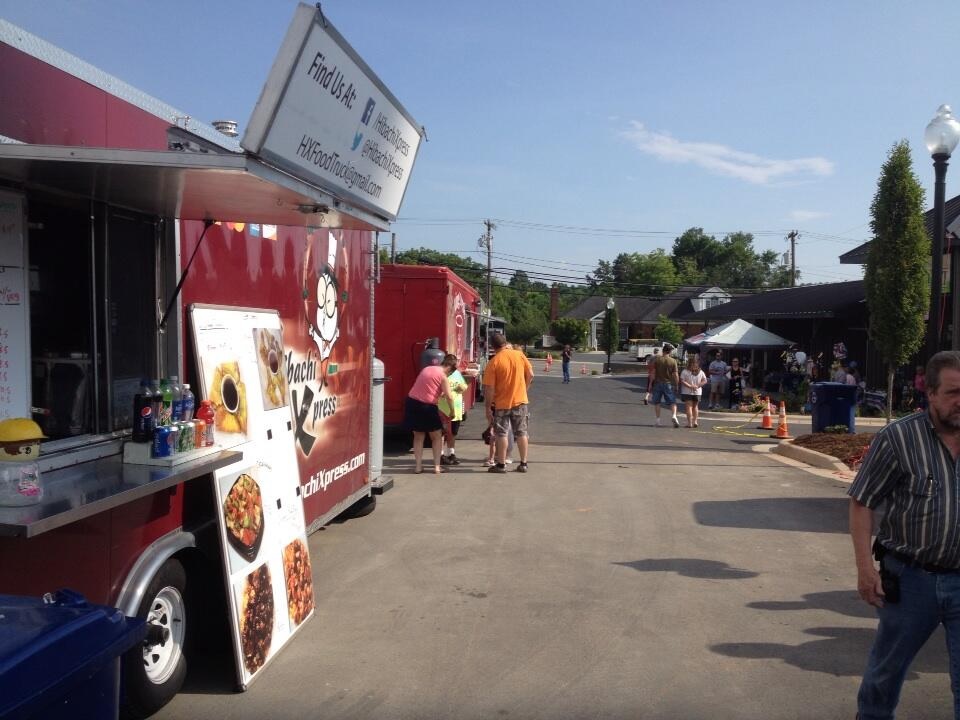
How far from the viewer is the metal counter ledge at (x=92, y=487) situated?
115 inches

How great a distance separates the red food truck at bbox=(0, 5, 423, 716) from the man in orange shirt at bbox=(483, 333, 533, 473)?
17.9 ft

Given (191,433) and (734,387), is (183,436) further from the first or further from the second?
(734,387)

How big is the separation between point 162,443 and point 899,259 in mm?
15419

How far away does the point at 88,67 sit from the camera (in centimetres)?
402

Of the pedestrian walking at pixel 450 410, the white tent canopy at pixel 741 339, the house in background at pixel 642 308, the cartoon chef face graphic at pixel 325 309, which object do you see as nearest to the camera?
the cartoon chef face graphic at pixel 325 309

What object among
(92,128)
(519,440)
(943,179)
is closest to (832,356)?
(943,179)

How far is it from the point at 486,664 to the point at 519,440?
647 cm

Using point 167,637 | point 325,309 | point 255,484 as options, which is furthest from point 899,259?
point 167,637

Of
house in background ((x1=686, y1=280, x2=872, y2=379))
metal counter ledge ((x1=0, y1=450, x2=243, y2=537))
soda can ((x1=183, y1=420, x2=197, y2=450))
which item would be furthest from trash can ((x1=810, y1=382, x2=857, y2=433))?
soda can ((x1=183, y1=420, x2=197, y2=450))

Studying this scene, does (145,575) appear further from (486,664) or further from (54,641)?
(486,664)

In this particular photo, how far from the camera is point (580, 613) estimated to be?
223 inches

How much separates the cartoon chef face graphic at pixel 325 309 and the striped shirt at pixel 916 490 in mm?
4124

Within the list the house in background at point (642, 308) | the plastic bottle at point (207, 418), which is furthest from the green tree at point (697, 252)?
the plastic bottle at point (207, 418)

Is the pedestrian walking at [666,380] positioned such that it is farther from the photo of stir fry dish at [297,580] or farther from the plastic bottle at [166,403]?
the plastic bottle at [166,403]
